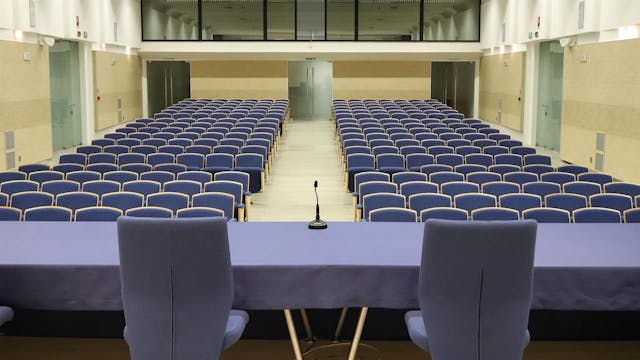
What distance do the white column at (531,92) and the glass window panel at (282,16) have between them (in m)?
9.60

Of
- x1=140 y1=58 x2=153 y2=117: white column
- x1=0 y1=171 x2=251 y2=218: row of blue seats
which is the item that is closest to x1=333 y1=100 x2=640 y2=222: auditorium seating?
x1=0 y1=171 x2=251 y2=218: row of blue seats

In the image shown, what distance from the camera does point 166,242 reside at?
141 inches

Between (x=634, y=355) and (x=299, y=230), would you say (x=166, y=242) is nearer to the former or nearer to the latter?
(x=299, y=230)

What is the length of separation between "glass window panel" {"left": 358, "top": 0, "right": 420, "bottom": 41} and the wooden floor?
22.9 meters

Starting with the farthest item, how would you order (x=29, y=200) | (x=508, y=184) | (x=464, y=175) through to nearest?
(x=464, y=175), (x=508, y=184), (x=29, y=200)

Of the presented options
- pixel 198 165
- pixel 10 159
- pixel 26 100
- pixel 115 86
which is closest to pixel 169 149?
pixel 198 165

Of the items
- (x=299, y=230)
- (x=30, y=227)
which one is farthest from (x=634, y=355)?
(x=30, y=227)

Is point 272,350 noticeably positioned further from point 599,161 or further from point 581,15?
point 581,15

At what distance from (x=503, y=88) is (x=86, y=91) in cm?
1367

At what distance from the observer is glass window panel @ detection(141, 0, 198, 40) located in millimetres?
27125

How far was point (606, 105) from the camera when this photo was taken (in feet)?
50.4

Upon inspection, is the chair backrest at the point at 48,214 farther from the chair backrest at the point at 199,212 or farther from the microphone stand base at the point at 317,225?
the microphone stand base at the point at 317,225

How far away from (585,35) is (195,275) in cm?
1526

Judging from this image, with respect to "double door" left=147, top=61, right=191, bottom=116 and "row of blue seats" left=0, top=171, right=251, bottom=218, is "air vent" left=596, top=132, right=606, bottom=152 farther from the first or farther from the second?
"double door" left=147, top=61, right=191, bottom=116
